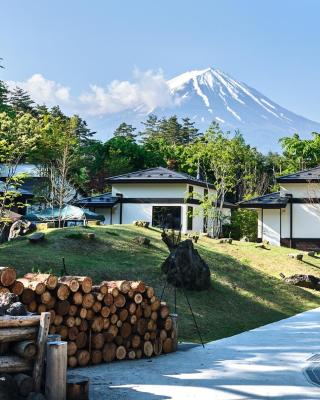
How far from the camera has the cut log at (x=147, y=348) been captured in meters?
8.99

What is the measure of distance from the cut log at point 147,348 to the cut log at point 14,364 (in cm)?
335

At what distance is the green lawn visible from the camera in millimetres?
13857

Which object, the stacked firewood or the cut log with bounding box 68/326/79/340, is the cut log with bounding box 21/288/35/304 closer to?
the stacked firewood

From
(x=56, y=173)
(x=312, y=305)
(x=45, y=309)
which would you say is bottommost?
(x=312, y=305)

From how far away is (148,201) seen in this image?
37.5 metres

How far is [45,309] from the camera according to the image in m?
8.02

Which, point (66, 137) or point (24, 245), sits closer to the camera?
point (24, 245)

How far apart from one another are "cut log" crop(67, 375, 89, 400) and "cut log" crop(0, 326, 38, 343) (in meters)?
0.64

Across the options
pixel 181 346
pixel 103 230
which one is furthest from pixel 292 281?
pixel 181 346

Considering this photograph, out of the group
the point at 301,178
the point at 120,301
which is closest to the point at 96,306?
the point at 120,301

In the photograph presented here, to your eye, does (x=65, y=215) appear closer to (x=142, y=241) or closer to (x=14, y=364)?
(x=142, y=241)

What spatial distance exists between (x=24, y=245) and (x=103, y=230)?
487 centimetres

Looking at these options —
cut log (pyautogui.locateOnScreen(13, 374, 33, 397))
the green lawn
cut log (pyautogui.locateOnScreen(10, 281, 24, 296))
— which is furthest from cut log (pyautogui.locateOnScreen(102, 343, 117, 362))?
the green lawn

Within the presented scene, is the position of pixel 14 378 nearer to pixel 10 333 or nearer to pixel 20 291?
pixel 10 333
